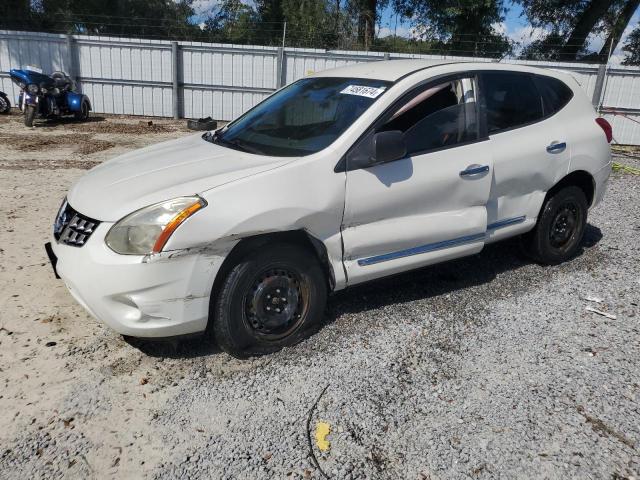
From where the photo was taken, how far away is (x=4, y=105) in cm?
1458

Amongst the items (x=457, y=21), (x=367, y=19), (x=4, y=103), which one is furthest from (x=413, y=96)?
(x=457, y=21)

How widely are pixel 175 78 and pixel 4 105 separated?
454 cm

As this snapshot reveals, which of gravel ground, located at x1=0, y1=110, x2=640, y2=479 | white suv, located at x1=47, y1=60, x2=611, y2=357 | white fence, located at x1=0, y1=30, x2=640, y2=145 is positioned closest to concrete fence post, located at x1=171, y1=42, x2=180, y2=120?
white fence, located at x1=0, y1=30, x2=640, y2=145

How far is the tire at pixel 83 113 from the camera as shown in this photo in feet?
45.5

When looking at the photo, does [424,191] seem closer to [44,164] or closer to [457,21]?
[44,164]

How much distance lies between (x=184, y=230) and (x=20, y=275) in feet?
7.75

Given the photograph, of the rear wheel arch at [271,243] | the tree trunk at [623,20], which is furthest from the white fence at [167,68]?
the rear wheel arch at [271,243]

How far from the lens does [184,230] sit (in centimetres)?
296

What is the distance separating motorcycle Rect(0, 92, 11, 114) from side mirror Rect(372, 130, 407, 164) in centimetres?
1443

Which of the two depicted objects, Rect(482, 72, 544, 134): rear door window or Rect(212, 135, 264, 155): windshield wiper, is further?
Rect(482, 72, 544, 134): rear door window

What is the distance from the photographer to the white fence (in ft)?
49.7

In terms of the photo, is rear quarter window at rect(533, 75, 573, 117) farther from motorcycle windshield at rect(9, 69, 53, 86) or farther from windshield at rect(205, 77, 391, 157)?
motorcycle windshield at rect(9, 69, 53, 86)

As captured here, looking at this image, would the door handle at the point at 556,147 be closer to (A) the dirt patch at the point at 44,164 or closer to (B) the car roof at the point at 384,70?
(B) the car roof at the point at 384,70

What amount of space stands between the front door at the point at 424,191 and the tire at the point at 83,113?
1223 centimetres
